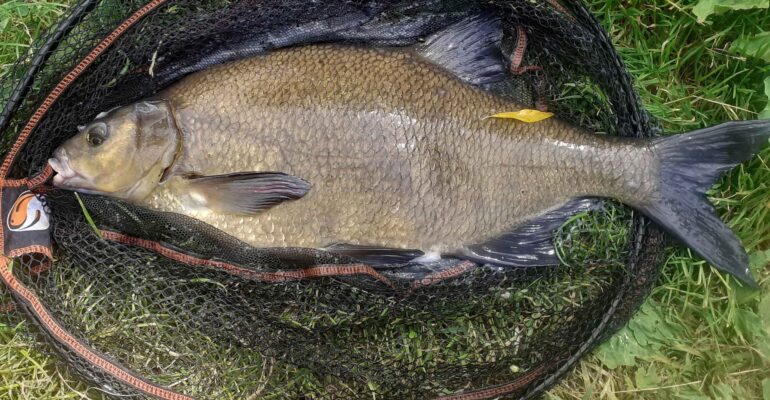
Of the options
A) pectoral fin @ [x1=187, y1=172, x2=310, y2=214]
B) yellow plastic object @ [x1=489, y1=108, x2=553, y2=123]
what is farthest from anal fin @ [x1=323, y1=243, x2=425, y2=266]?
yellow plastic object @ [x1=489, y1=108, x2=553, y2=123]

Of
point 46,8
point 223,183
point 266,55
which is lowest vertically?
point 223,183

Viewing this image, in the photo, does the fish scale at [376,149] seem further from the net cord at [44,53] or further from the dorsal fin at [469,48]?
the net cord at [44,53]

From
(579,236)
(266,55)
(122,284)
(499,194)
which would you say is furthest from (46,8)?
(579,236)

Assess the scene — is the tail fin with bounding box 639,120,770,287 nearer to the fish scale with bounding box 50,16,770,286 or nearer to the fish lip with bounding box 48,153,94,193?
the fish scale with bounding box 50,16,770,286

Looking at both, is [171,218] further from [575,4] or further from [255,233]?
[575,4]

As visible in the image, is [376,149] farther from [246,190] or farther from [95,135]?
[95,135]

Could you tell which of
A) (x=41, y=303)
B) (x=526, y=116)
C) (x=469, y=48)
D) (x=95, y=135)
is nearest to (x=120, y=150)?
(x=95, y=135)
